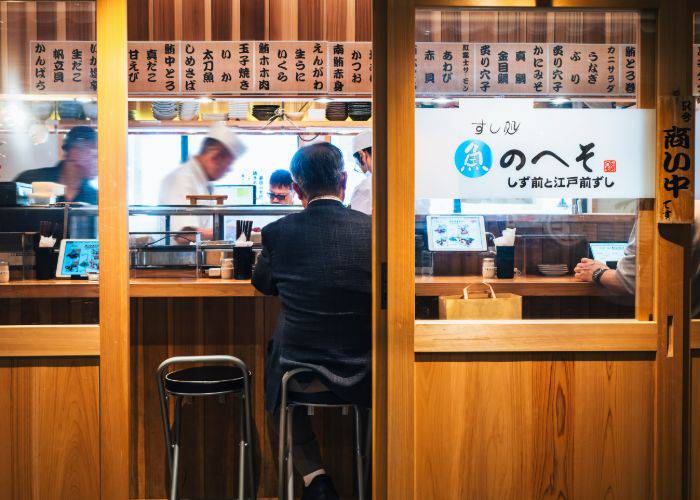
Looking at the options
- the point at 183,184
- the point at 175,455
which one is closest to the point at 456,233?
the point at 175,455

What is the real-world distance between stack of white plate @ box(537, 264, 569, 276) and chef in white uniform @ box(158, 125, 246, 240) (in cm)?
439

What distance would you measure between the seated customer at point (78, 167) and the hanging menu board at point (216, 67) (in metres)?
1.92

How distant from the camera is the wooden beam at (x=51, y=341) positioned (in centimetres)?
223

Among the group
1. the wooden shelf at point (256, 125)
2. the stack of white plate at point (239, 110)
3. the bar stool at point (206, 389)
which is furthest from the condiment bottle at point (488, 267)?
the stack of white plate at point (239, 110)

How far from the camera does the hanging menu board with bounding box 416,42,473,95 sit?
216cm

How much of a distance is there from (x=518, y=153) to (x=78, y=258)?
1.82 metres

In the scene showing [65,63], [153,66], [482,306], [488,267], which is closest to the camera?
[482,306]

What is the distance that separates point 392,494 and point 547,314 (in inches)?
33.7

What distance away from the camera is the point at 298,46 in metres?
4.27

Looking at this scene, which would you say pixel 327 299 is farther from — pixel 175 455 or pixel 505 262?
pixel 175 455

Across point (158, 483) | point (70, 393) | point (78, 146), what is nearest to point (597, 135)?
point (78, 146)

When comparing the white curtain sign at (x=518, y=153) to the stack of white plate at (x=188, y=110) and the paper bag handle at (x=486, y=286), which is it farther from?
the stack of white plate at (x=188, y=110)

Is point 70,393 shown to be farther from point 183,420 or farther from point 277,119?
point 277,119

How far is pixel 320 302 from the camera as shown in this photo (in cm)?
266
